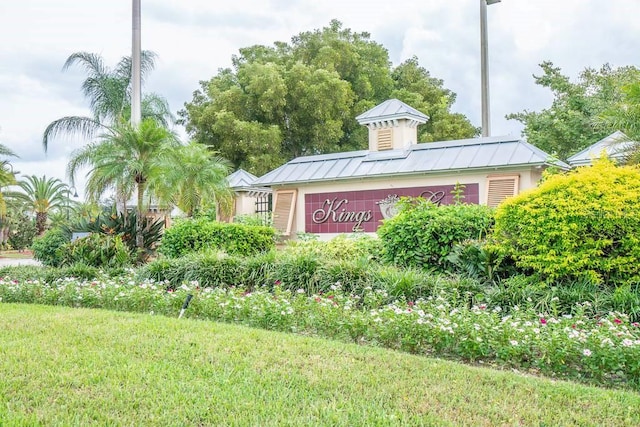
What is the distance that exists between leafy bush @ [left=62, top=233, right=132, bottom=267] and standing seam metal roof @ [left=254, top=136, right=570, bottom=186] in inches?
230

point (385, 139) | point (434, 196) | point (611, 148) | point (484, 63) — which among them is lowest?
point (434, 196)

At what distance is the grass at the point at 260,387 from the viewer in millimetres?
3850

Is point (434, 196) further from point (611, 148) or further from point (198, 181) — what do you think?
point (198, 181)

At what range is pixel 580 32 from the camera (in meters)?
17.7

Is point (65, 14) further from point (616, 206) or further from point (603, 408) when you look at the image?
point (603, 408)

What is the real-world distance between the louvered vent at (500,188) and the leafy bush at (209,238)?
19.3 feet

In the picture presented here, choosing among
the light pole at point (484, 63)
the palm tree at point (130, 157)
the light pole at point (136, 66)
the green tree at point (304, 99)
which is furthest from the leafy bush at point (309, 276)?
the green tree at point (304, 99)

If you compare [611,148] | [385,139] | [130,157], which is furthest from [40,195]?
[611,148]

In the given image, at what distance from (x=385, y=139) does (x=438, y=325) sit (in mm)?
11573

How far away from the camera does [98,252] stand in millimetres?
12305

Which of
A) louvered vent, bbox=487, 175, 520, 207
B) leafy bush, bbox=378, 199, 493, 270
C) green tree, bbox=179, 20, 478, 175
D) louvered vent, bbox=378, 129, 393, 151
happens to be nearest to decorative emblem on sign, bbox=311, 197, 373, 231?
louvered vent, bbox=378, 129, 393, 151

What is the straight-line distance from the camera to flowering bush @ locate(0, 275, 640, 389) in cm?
511

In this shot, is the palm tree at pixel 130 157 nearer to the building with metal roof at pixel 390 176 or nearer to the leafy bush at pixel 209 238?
the leafy bush at pixel 209 238

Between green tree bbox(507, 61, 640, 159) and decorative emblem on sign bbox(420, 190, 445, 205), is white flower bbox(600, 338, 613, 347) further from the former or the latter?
green tree bbox(507, 61, 640, 159)
